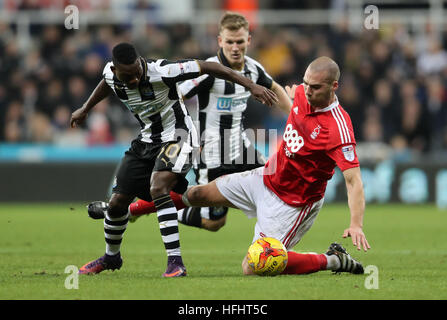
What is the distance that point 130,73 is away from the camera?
282 inches

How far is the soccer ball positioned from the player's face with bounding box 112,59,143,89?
1785 mm

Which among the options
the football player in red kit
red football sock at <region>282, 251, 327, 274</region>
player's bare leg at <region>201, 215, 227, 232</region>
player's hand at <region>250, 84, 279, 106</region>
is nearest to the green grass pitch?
red football sock at <region>282, 251, 327, 274</region>

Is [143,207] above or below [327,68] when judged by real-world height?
below

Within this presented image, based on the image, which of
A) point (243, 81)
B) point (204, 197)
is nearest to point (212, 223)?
point (204, 197)

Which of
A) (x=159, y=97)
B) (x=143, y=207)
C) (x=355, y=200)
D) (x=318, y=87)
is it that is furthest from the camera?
(x=143, y=207)

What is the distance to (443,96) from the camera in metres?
18.0

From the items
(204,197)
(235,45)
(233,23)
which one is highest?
(233,23)

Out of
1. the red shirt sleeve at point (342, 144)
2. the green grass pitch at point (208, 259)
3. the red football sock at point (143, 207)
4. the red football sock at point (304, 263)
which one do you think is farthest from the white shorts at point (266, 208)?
the red shirt sleeve at point (342, 144)

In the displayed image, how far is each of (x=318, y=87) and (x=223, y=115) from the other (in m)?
2.40

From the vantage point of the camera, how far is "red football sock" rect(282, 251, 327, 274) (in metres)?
7.34

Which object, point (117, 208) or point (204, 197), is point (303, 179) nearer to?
point (204, 197)

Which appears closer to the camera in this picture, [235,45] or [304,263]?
[304,263]
